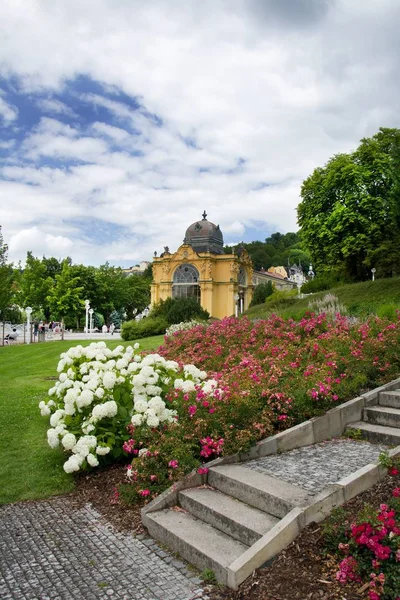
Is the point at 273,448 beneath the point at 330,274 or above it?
beneath

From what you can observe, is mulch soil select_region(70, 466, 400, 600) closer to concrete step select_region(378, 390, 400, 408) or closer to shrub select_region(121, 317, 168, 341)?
concrete step select_region(378, 390, 400, 408)

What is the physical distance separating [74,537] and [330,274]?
113 feet

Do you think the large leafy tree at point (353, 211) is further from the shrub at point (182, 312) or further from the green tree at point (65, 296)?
the green tree at point (65, 296)

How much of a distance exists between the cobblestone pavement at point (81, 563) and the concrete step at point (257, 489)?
0.89 m

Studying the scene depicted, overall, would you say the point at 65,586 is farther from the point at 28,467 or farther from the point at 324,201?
the point at 324,201

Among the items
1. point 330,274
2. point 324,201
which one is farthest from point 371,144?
point 330,274

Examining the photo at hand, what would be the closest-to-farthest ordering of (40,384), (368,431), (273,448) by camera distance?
(273,448), (368,431), (40,384)

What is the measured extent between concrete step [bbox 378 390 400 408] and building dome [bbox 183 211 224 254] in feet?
177

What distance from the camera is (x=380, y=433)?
587 cm

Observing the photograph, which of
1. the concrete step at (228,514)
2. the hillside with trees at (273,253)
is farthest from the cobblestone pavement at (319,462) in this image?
the hillside with trees at (273,253)

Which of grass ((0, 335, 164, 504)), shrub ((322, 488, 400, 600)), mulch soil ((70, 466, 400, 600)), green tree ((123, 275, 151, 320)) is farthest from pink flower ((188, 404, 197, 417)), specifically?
green tree ((123, 275, 151, 320))

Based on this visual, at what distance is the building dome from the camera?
61469 mm

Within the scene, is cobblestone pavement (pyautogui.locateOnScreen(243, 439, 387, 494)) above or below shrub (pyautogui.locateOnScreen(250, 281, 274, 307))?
below

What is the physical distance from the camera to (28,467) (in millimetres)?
6387
